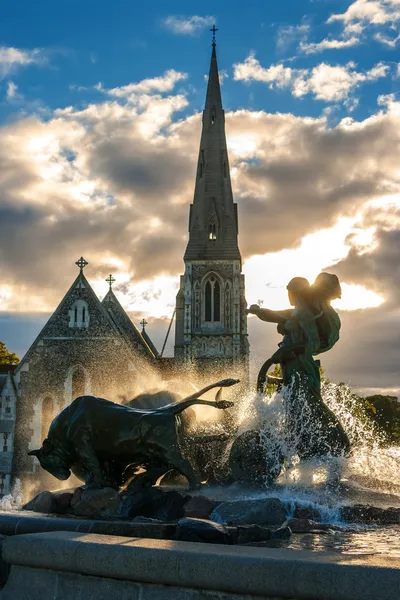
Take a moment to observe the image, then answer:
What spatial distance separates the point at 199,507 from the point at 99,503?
3.47ft

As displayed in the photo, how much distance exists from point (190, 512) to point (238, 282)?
140 feet

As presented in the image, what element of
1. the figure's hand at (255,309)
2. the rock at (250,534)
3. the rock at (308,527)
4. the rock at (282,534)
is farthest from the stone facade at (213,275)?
the rock at (250,534)

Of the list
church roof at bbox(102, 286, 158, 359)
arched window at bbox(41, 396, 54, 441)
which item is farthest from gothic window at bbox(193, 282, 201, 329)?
arched window at bbox(41, 396, 54, 441)

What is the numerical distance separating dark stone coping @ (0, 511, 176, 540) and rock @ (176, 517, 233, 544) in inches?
4.3

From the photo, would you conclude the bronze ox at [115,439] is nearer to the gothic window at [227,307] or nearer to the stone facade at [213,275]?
the stone facade at [213,275]

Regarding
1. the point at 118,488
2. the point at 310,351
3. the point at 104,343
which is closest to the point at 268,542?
the point at 118,488

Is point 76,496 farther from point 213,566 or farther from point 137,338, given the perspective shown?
point 137,338

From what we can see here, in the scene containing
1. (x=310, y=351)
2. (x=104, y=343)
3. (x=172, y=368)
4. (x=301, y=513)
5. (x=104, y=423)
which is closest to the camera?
(x=301, y=513)

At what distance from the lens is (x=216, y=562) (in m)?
3.52

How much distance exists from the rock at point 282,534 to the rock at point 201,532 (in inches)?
24.5

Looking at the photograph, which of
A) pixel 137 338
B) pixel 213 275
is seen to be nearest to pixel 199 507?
pixel 137 338

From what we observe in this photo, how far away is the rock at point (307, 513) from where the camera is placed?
6.72m

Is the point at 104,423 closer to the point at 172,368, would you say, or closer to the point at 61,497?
the point at 61,497

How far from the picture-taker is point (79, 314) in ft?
128
